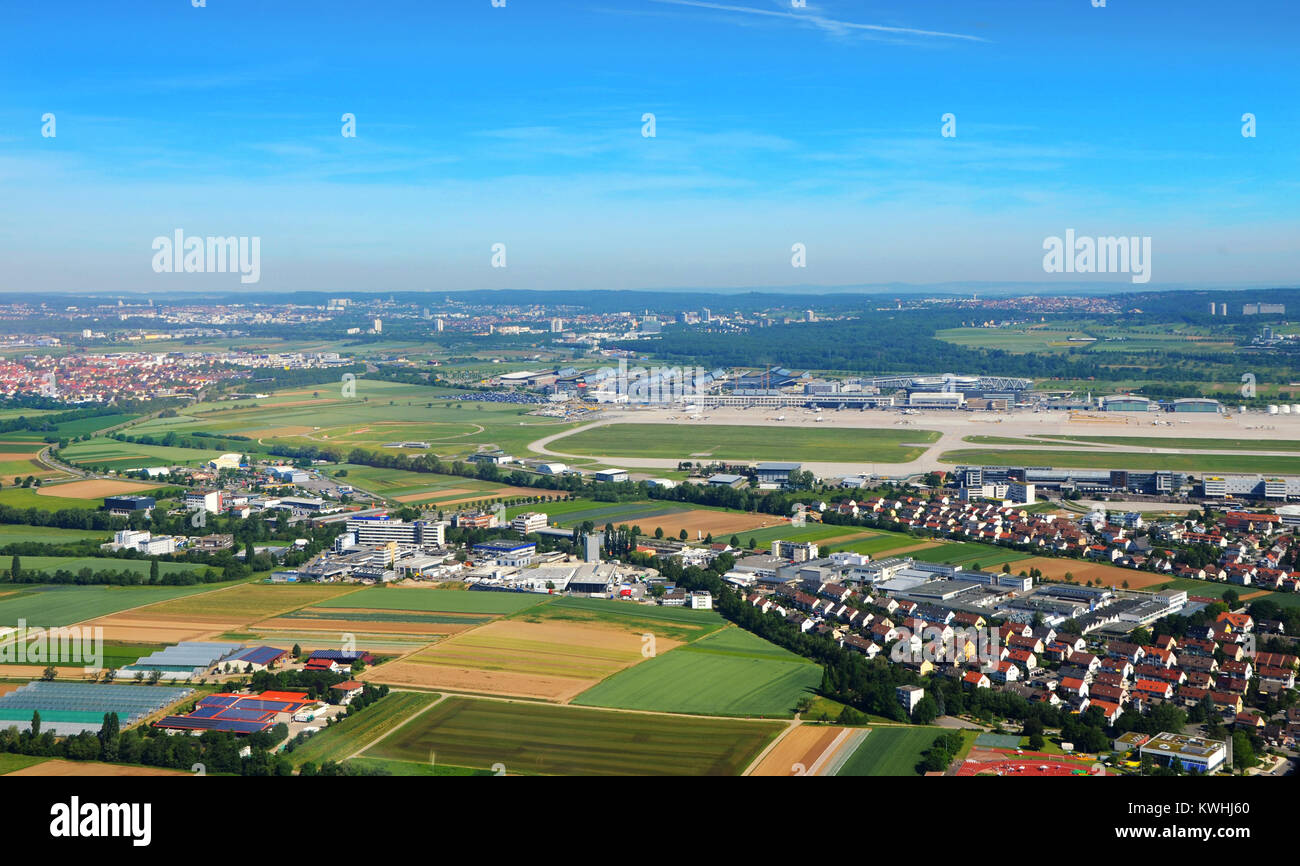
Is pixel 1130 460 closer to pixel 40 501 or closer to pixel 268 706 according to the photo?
pixel 268 706

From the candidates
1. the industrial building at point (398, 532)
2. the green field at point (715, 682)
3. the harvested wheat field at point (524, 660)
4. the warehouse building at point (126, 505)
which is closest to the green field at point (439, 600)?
the harvested wheat field at point (524, 660)

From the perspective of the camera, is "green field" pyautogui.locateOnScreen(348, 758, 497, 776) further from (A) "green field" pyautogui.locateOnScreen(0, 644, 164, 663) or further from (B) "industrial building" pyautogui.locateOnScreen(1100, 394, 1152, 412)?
(B) "industrial building" pyautogui.locateOnScreen(1100, 394, 1152, 412)

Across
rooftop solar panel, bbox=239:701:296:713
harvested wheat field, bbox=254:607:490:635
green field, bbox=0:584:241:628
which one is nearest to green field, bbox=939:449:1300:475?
harvested wheat field, bbox=254:607:490:635

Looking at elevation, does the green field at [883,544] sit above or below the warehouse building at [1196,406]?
below

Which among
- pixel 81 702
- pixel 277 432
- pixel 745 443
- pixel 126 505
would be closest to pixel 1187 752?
pixel 81 702

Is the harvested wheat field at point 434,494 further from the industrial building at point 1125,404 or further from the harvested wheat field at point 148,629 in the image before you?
the industrial building at point 1125,404
